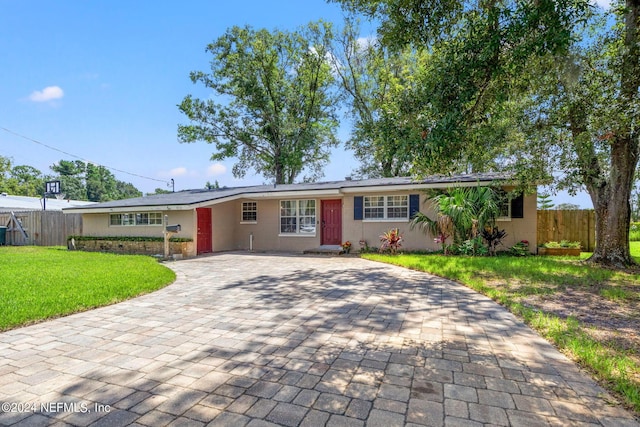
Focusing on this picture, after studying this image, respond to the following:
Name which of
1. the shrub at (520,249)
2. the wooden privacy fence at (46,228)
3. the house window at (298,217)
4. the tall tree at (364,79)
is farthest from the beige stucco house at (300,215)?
the tall tree at (364,79)

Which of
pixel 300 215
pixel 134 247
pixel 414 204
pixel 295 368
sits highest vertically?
pixel 414 204

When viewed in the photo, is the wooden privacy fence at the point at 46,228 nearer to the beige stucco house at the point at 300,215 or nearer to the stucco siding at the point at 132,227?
the stucco siding at the point at 132,227

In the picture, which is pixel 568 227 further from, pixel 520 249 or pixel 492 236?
pixel 492 236

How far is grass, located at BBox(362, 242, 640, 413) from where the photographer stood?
2912 millimetres

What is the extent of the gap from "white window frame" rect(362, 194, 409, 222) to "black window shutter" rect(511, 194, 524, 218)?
3634mm

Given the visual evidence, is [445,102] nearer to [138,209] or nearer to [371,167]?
[138,209]

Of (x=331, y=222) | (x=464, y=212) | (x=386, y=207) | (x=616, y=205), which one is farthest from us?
(x=331, y=222)

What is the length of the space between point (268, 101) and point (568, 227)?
20571 millimetres

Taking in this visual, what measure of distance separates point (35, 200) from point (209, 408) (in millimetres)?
35617

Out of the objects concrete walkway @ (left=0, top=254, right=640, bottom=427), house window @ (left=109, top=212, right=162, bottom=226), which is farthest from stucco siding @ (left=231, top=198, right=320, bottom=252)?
concrete walkway @ (left=0, top=254, right=640, bottom=427)

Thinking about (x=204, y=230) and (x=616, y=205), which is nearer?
(x=616, y=205)

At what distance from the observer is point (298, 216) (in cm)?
1412

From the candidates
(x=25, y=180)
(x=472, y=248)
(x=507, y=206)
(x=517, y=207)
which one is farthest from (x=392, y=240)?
(x=25, y=180)

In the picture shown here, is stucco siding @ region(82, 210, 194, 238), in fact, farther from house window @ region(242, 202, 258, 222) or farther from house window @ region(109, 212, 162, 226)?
house window @ region(242, 202, 258, 222)
